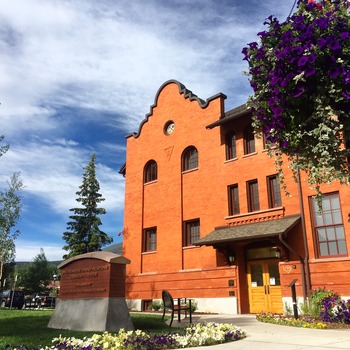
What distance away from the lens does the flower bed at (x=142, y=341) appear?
6.83 m

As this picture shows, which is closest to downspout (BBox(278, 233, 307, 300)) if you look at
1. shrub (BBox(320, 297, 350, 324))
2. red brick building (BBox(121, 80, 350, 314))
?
red brick building (BBox(121, 80, 350, 314))

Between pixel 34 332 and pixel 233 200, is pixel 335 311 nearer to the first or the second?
pixel 34 332

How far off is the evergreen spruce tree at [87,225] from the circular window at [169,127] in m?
16.7

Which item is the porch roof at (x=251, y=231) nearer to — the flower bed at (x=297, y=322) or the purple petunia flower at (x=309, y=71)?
the flower bed at (x=297, y=322)

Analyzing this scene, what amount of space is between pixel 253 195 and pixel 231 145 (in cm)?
332

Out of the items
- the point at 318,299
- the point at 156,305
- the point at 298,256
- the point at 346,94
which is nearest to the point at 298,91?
the point at 346,94

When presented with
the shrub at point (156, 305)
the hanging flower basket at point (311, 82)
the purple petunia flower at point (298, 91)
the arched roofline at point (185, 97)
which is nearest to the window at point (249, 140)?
the arched roofline at point (185, 97)

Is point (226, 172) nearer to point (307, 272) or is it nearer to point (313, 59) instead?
point (307, 272)

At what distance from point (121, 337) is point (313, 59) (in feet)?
20.0

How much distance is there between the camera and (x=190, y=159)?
74.3 ft

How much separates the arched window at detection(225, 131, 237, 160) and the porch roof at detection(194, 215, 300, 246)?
13.4 ft

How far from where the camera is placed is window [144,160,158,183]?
24.7 meters

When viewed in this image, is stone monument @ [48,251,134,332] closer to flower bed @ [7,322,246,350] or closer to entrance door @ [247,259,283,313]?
flower bed @ [7,322,246,350]

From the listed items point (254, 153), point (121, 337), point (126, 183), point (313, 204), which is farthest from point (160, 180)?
point (121, 337)
